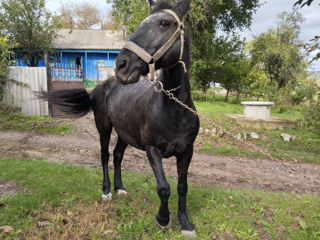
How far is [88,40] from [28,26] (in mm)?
6695

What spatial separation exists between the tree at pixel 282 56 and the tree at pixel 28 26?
1937cm

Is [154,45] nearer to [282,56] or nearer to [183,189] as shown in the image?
[183,189]

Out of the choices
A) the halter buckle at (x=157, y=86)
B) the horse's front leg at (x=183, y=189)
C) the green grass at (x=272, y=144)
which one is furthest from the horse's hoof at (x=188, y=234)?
the green grass at (x=272, y=144)

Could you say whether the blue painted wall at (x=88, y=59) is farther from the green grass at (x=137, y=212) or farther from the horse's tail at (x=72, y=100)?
the green grass at (x=137, y=212)

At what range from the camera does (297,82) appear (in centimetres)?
1977

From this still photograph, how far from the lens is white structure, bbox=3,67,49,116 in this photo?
1014cm

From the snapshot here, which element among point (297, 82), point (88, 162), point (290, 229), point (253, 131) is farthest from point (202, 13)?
point (297, 82)

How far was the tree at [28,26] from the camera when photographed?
64.2 feet

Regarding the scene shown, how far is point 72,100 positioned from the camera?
13.7ft

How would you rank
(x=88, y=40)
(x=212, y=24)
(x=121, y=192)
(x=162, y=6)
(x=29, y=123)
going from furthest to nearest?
(x=88, y=40), (x=212, y=24), (x=29, y=123), (x=121, y=192), (x=162, y=6)

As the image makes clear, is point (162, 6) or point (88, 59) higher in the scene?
point (88, 59)

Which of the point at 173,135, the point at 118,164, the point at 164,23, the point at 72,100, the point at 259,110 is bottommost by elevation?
the point at 118,164

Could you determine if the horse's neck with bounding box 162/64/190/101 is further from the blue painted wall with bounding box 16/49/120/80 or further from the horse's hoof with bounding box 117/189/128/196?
the blue painted wall with bounding box 16/49/120/80

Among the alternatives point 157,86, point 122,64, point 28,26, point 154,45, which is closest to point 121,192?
point 157,86
